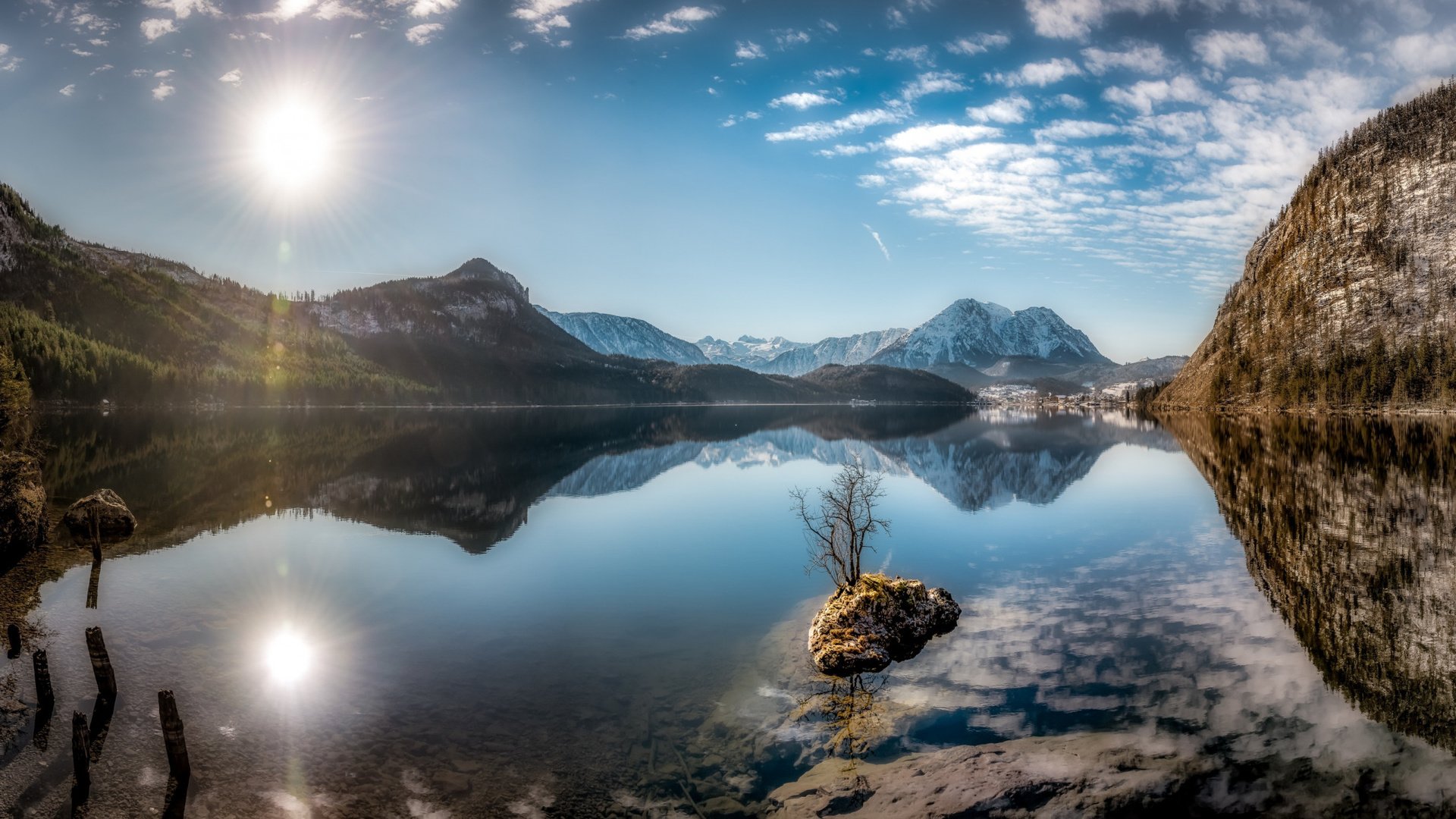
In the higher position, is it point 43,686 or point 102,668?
point 102,668

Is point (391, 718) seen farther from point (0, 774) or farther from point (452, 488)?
point (452, 488)

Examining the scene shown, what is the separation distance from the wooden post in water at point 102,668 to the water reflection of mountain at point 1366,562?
3599 cm

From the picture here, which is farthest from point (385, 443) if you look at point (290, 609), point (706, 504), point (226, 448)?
point (290, 609)

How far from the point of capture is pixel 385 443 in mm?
118062

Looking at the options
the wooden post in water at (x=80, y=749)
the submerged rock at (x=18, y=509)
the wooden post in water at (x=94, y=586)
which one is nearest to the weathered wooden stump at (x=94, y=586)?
the wooden post in water at (x=94, y=586)

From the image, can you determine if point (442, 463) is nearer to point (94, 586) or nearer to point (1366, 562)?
point (94, 586)

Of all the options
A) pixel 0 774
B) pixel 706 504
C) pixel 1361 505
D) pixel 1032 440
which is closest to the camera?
pixel 0 774

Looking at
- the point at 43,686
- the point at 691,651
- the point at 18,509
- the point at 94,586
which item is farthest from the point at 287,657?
the point at 18,509

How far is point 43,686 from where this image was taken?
2127 centimetres

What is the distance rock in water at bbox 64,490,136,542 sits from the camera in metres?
44.2

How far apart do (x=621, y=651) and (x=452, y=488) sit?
161ft

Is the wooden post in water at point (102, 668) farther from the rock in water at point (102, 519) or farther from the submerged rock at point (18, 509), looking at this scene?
the rock in water at point (102, 519)

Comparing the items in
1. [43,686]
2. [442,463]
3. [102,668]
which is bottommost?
[43,686]

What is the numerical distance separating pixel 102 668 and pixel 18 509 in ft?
92.6
